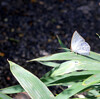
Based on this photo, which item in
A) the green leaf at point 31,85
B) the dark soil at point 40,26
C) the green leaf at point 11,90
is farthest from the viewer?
the dark soil at point 40,26

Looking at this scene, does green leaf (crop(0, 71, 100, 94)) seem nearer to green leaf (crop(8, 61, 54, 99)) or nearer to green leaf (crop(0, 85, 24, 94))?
green leaf (crop(0, 85, 24, 94))

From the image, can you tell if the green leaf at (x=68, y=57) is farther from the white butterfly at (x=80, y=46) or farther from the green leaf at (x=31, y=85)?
the green leaf at (x=31, y=85)

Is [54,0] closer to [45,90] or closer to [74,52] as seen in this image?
[74,52]

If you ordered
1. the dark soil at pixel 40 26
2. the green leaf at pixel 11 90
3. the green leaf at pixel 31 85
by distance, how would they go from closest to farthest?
1. the green leaf at pixel 31 85
2. the green leaf at pixel 11 90
3. the dark soil at pixel 40 26

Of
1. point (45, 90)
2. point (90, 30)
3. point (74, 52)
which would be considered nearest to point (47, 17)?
point (90, 30)

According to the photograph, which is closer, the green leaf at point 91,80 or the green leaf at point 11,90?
the green leaf at point 91,80

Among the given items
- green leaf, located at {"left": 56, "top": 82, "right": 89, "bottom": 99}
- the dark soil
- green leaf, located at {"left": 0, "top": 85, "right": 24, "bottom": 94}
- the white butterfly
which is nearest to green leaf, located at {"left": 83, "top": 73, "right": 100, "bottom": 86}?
green leaf, located at {"left": 56, "top": 82, "right": 89, "bottom": 99}

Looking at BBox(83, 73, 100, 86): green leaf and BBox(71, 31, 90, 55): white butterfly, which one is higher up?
BBox(71, 31, 90, 55): white butterfly

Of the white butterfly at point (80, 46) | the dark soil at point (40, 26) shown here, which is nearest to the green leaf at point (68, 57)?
the white butterfly at point (80, 46)

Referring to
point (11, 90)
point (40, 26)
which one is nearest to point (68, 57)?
point (11, 90)
